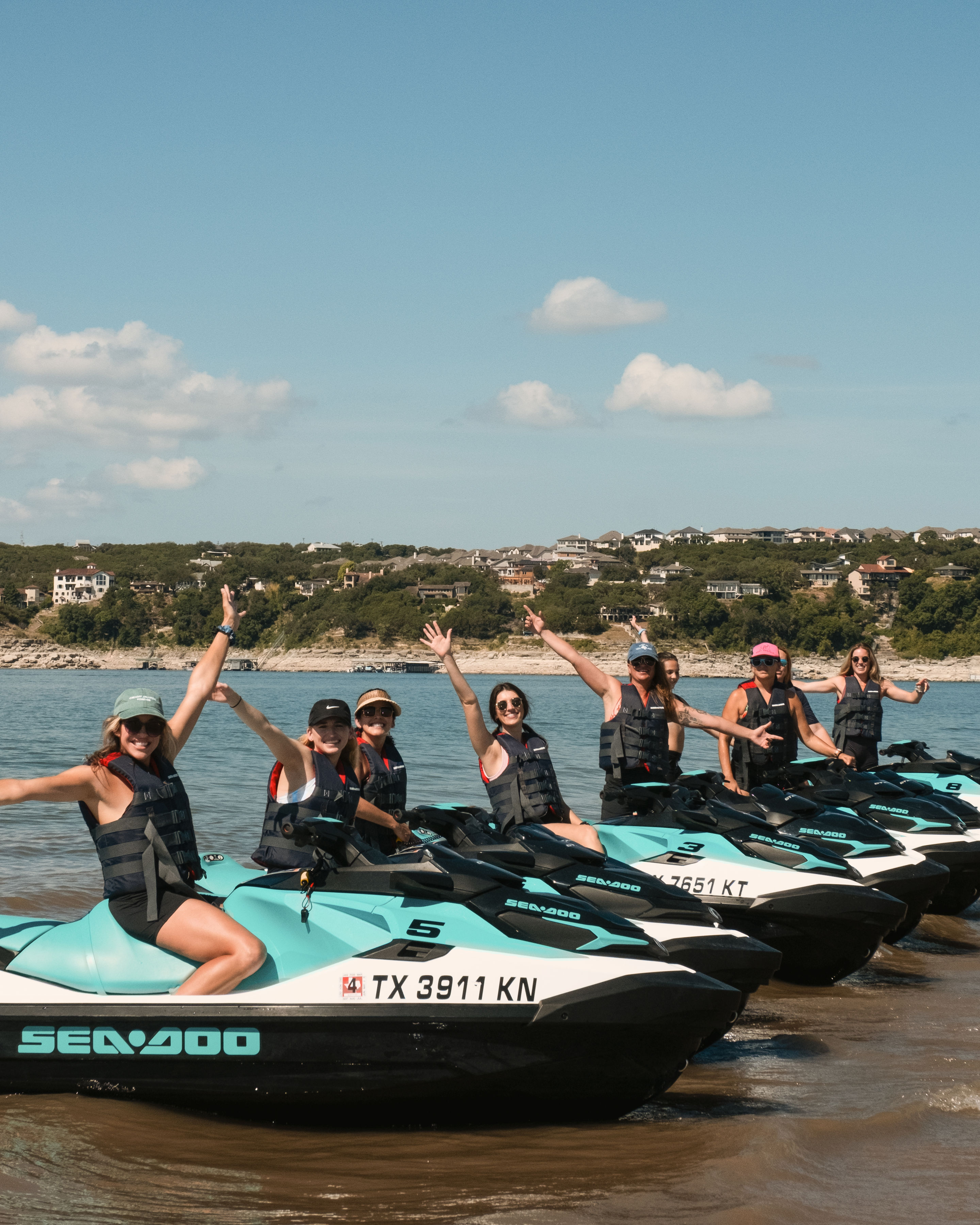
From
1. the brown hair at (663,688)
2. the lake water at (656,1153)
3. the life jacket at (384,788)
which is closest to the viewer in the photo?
the lake water at (656,1153)

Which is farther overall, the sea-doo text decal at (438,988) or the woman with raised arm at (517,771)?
the woman with raised arm at (517,771)

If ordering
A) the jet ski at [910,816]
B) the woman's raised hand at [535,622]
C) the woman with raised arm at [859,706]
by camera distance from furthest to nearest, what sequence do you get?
the woman with raised arm at [859,706] < the jet ski at [910,816] < the woman's raised hand at [535,622]

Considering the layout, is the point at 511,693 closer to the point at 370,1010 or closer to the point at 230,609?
the point at 230,609

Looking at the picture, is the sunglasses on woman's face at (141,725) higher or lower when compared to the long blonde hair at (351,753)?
higher

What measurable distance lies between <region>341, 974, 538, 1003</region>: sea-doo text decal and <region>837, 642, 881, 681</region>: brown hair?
19.8 ft

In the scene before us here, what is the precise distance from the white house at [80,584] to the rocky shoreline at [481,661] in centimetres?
923

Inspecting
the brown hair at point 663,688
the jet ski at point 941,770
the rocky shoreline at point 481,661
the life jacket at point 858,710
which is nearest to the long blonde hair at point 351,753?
the brown hair at point 663,688

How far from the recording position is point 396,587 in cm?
12481

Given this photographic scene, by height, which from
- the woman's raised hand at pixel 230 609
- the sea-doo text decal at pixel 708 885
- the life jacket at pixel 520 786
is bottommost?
the sea-doo text decal at pixel 708 885

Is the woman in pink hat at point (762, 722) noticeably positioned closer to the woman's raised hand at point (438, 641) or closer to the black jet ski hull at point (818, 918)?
the black jet ski hull at point (818, 918)

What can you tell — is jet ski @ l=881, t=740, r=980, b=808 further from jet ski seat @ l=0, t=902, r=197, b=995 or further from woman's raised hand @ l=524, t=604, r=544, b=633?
jet ski seat @ l=0, t=902, r=197, b=995

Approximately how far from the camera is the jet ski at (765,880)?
22.7 ft

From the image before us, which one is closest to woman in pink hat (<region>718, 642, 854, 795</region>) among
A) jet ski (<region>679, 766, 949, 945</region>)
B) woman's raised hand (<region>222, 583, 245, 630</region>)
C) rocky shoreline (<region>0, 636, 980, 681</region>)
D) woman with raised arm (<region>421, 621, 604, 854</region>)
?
jet ski (<region>679, 766, 949, 945</region>)

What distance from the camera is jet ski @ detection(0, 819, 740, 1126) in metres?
4.50
